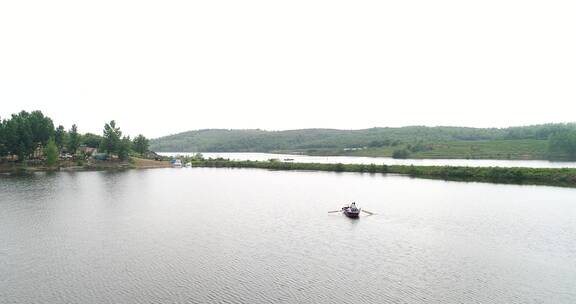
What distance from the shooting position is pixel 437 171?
9475cm

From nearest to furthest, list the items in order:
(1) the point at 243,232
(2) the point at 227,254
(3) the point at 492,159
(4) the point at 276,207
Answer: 1. (2) the point at 227,254
2. (1) the point at 243,232
3. (4) the point at 276,207
4. (3) the point at 492,159

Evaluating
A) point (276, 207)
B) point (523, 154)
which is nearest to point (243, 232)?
point (276, 207)

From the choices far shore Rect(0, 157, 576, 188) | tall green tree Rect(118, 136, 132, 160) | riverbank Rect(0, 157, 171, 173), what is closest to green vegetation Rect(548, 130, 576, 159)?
far shore Rect(0, 157, 576, 188)

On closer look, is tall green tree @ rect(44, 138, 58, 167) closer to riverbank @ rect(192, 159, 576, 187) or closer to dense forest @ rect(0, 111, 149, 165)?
dense forest @ rect(0, 111, 149, 165)

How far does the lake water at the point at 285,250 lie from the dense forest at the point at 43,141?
52483 mm

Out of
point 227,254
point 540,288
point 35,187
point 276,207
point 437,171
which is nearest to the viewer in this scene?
point 540,288

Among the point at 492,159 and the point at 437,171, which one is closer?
the point at 437,171

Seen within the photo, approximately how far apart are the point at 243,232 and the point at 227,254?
23.8 ft

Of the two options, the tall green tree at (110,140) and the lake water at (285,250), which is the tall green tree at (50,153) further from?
the lake water at (285,250)

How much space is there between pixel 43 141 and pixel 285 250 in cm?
10531

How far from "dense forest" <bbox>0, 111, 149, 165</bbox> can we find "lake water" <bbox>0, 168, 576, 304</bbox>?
5248 cm

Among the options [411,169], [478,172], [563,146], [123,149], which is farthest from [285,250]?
[563,146]

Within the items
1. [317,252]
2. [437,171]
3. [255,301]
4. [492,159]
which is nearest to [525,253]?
[317,252]

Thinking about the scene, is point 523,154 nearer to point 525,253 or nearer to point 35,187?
point 525,253
